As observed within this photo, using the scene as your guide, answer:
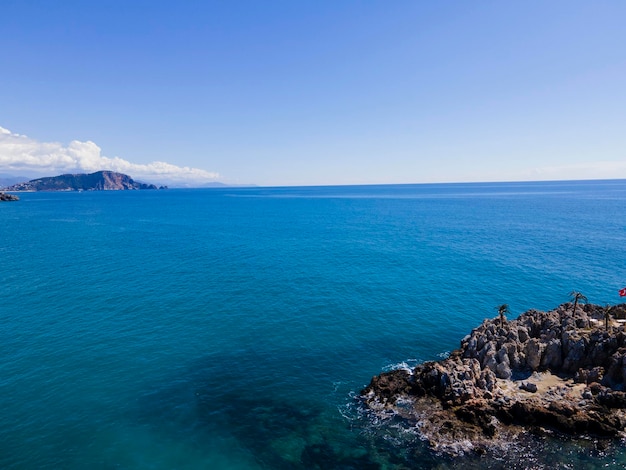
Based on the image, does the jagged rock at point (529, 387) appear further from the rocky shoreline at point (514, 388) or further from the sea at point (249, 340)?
the sea at point (249, 340)

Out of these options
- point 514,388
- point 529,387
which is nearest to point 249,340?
point 514,388

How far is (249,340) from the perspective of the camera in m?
53.1

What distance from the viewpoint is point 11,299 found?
65312 millimetres

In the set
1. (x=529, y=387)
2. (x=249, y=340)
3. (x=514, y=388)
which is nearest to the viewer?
(x=529, y=387)

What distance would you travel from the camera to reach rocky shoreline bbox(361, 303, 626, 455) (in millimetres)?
34688

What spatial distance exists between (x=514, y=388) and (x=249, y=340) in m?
34.2

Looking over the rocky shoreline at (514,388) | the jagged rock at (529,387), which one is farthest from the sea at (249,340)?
the jagged rock at (529,387)

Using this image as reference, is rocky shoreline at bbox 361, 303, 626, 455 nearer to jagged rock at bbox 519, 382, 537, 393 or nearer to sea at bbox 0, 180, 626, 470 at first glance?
jagged rock at bbox 519, 382, 537, 393

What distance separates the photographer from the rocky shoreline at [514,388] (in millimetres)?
34688

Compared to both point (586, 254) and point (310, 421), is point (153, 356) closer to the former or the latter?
point (310, 421)

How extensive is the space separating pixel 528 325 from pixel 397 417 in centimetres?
2582

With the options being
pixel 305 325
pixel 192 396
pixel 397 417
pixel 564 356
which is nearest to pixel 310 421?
pixel 397 417

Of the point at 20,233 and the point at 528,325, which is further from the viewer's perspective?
the point at 20,233

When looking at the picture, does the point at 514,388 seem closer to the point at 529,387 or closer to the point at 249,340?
the point at 529,387
